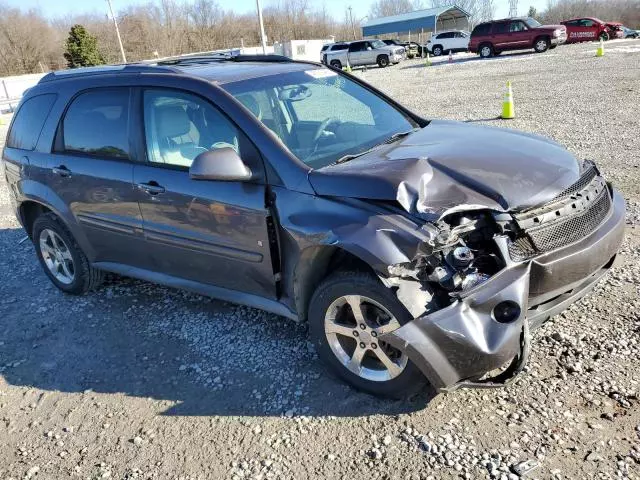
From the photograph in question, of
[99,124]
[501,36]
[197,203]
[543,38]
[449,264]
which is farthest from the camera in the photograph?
[501,36]

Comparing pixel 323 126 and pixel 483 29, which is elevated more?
pixel 323 126

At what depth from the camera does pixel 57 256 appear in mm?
5039

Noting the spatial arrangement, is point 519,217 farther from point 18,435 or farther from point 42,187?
point 42,187

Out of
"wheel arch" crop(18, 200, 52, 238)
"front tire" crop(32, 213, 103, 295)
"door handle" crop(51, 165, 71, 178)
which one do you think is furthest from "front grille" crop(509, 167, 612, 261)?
"wheel arch" crop(18, 200, 52, 238)

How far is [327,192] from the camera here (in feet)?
9.99

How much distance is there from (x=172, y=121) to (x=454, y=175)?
2.03 meters

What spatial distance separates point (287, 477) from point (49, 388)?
1954mm

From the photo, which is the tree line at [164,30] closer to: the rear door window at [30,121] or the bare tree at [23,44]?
the bare tree at [23,44]

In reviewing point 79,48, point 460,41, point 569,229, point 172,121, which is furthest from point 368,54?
point 569,229

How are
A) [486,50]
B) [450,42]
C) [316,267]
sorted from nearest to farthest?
[316,267]
[486,50]
[450,42]

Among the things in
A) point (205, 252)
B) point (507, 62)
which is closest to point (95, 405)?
point (205, 252)

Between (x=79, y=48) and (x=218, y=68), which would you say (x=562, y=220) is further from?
(x=79, y=48)

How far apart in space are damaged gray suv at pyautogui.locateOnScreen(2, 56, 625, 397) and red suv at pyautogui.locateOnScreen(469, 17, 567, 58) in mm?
27578

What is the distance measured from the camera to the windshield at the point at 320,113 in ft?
11.6
